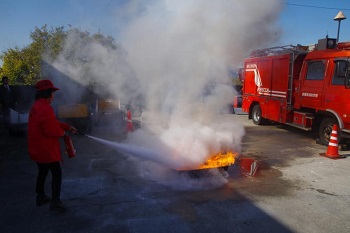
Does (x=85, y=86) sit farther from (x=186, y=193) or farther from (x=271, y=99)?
(x=271, y=99)

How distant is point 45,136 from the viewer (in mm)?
3752

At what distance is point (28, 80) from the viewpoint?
16.2m

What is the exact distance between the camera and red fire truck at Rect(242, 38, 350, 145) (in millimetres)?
7660

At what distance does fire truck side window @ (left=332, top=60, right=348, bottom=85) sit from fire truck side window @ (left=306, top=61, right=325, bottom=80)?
0.52 metres

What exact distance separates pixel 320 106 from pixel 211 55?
5.18 metres

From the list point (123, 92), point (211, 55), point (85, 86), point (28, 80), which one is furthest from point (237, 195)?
point (28, 80)

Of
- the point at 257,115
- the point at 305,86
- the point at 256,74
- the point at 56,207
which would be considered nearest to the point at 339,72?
the point at 305,86

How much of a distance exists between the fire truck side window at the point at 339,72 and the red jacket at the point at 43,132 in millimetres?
7521

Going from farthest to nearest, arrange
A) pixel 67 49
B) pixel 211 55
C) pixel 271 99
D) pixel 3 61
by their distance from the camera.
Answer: pixel 3 61
pixel 271 99
pixel 67 49
pixel 211 55

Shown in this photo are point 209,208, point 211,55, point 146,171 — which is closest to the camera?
point 209,208

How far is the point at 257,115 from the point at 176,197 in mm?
8796

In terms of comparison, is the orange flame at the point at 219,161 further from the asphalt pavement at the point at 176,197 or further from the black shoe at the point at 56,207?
the black shoe at the point at 56,207

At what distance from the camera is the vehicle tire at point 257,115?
11972 mm

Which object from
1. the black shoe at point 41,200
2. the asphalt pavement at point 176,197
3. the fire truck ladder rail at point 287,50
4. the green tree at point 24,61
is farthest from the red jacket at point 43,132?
the green tree at point 24,61
